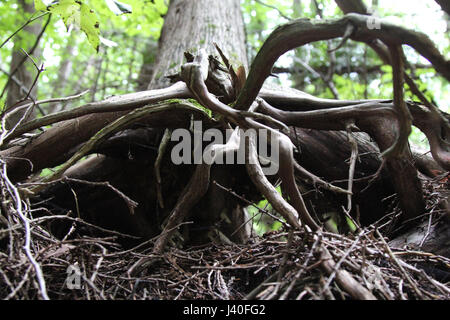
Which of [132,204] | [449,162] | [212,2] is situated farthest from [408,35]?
[212,2]

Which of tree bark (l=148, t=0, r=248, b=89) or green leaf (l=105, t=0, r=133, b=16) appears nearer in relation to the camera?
green leaf (l=105, t=0, r=133, b=16)

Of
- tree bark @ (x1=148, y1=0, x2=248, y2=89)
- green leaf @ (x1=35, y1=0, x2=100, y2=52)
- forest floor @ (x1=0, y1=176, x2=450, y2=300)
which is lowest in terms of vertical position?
forest floor @ (x1=0, y1=176, x2=450, y2=300)

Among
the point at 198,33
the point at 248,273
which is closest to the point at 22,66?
the point at 198,33

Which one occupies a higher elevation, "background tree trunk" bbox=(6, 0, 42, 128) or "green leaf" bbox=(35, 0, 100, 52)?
"background tree trunk" bbox=(6, 0, 42, 128)

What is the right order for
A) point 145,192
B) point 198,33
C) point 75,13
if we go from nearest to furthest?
point 75,13, point 145,192, point 198,33

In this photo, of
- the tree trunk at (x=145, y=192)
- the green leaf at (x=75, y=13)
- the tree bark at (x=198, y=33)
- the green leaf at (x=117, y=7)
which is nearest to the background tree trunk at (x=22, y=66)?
the tree bark at (x=198, y=33)

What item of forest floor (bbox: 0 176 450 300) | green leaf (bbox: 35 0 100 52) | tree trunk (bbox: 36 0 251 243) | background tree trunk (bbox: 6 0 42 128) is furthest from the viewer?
background tree trunk (bbox: 6 0 42 128)

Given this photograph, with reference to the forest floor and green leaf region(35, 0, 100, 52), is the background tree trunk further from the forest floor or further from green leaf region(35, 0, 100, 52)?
the forest floor

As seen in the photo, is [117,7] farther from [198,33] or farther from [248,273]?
[248,273]

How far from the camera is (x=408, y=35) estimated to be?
902 millimetres

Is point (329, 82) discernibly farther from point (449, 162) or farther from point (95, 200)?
point (95, 200)

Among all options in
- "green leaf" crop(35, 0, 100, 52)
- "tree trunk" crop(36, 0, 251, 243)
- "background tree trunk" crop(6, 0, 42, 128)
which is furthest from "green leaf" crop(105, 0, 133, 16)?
"background tree trunk" crop(6, 0, 42, 128)
